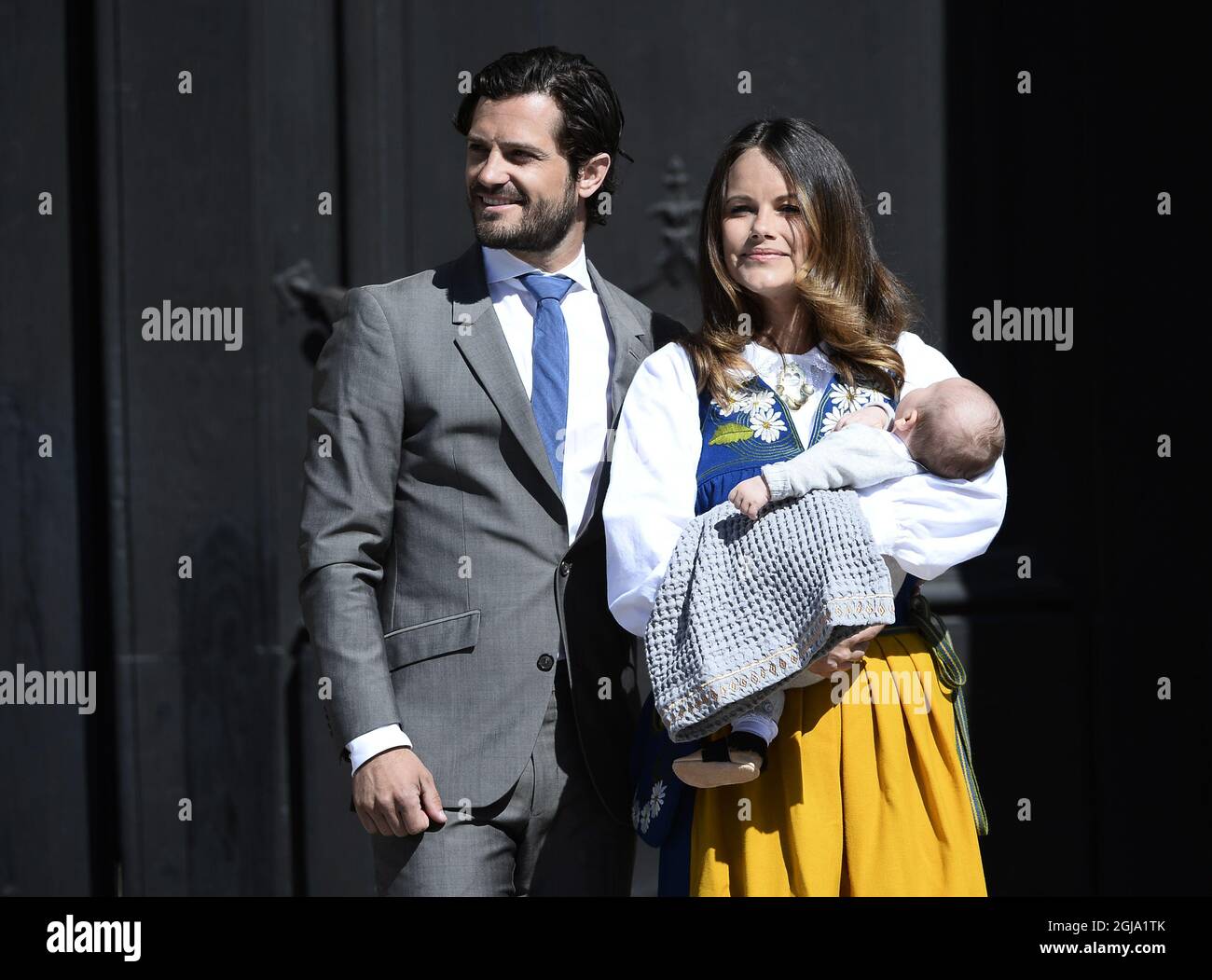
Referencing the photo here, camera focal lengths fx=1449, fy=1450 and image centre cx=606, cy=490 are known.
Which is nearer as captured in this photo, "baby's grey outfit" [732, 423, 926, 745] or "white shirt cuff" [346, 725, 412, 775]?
"baby's grey outfit" [732, 423, 926, 745]

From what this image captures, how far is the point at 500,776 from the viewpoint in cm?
257

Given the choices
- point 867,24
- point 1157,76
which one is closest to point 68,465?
point 867,24

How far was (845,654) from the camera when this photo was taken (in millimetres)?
2311

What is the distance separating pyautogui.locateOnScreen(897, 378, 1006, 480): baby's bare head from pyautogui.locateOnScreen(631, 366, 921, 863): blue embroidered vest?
0.15 meters

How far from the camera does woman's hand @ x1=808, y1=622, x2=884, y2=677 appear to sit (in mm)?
2301

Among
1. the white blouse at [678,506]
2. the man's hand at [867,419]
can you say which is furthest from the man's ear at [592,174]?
the man's hand at [867,419]

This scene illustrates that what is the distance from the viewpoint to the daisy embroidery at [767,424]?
2.49 metres

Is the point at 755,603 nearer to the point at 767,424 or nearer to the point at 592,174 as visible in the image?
the point at 767,424

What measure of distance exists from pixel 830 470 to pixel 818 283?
401 millimetres

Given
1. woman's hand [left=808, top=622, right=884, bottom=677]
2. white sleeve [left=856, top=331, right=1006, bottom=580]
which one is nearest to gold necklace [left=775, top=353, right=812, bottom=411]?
white sleeve [left=856, top=331, right=1006, bottom=580]

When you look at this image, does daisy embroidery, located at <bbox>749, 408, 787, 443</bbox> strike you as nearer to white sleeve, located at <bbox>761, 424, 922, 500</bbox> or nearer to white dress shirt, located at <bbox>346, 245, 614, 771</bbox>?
white sleeve, located at <bbox>761, 424, 922, 500</bbox>

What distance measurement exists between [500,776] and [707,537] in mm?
597

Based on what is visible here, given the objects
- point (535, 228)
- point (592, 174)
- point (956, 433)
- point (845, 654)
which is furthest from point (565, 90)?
point (845, 654)

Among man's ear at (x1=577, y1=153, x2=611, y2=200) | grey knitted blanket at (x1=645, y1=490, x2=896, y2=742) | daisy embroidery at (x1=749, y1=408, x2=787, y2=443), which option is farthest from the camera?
man's ear at (x1=577, y1=153, x2=611, y2=200)
